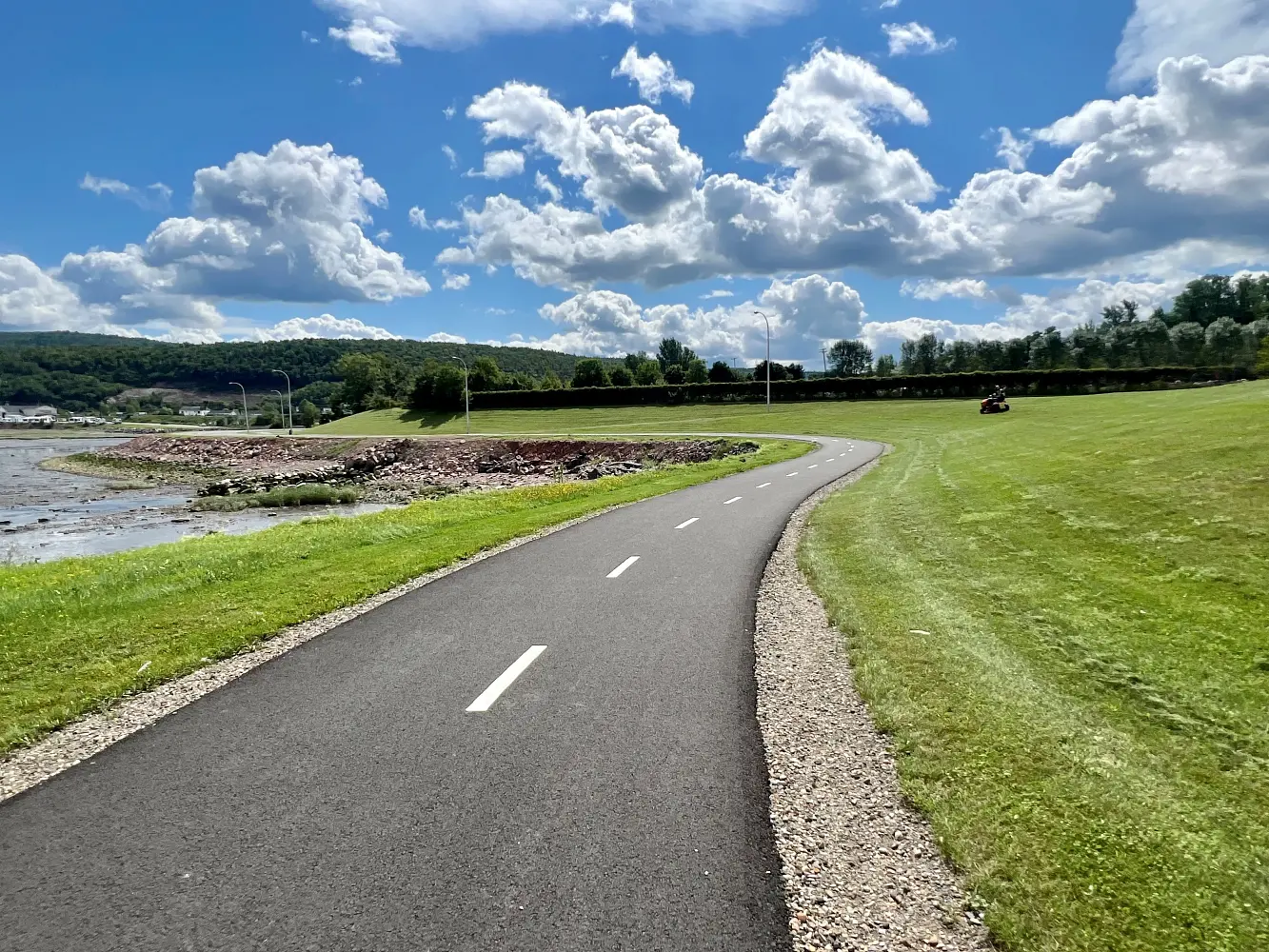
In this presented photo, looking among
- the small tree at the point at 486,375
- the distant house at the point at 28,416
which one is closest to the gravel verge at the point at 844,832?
the small tree at the point at 486,375

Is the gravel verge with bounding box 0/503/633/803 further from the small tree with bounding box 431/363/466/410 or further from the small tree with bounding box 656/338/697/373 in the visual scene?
the small tree with bounding box 656/338/697/373

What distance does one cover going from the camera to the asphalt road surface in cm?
348

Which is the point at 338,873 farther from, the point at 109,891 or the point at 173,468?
the point at 173,468

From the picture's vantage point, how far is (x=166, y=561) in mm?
13711

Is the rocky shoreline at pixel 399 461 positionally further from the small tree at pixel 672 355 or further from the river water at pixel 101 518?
the small tree at pixel 672 355

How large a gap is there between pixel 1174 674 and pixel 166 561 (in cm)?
1568

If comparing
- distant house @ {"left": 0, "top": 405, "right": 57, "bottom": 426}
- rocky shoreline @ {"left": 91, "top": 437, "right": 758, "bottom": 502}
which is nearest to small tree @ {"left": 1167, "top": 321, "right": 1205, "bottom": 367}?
rocky shoreline @ {"left": 91, "top": 437, "right": 758, "bottom": 502}

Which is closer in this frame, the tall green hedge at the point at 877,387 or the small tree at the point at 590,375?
the tall green hedge at the point at 877,387

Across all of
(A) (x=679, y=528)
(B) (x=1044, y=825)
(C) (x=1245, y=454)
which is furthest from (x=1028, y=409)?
(B) (x=1044, y=825)

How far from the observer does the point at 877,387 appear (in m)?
77.4

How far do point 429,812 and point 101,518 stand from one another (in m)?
34.1

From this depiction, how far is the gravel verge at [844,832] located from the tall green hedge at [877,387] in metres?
73.1

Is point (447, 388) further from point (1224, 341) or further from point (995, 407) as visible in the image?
point (1224, 341)

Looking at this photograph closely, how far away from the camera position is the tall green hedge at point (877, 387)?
218 feet
